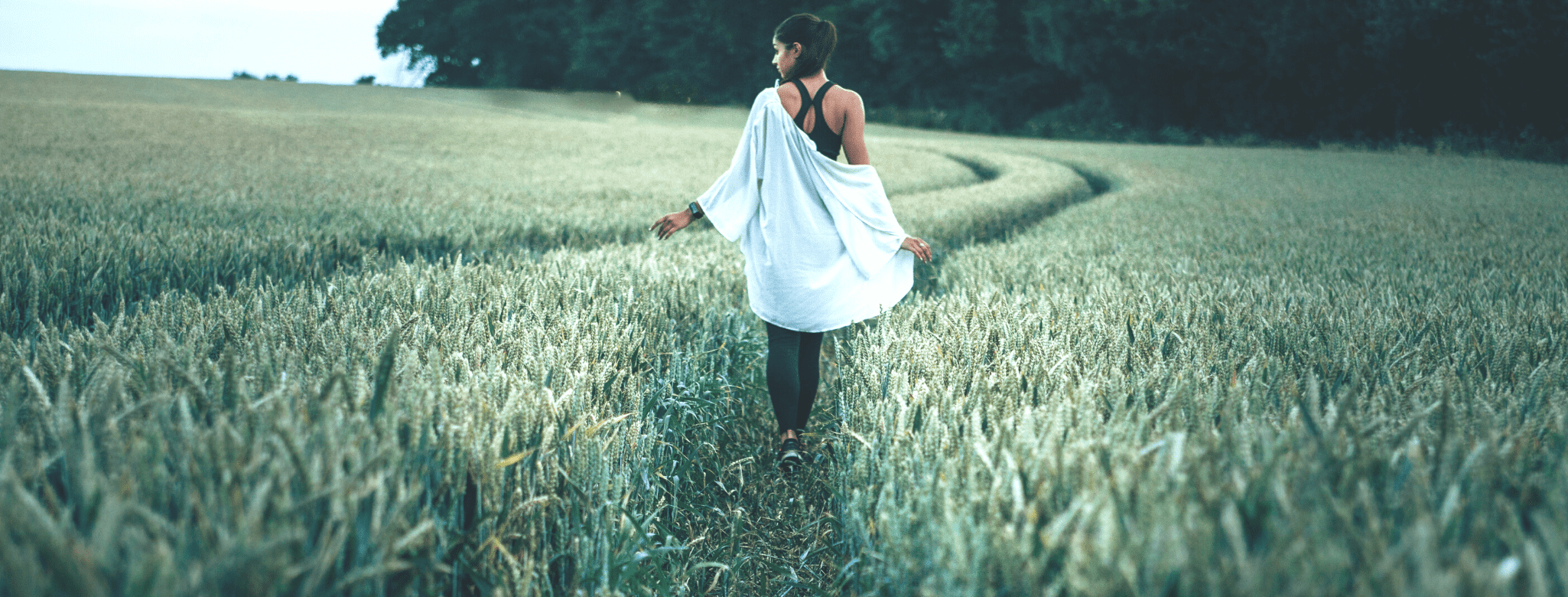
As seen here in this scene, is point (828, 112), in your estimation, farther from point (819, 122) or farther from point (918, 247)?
point (918, 247)

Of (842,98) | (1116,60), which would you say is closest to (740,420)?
(842,98)

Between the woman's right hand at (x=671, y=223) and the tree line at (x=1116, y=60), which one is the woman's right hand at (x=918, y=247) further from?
the tree line at (x=1116, y=60)

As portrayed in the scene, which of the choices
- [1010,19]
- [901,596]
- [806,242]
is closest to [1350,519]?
A: [901,596]

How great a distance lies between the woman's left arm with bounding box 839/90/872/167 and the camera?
9.98 feet

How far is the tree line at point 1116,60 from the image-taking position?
902 inches

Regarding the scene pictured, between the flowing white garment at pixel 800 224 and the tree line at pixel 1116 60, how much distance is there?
2669 cm

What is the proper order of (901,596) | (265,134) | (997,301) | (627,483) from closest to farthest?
(901,596), (627,483), (997,301), (265,134)

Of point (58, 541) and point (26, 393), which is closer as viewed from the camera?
point (58, 541)

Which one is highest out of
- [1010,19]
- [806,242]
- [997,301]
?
[1010,19]

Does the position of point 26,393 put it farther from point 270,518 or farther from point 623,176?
point 623,176

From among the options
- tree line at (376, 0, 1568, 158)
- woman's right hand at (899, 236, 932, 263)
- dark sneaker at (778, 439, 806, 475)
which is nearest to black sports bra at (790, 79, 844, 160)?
woman's right hand at (899, 236, 932, 263)

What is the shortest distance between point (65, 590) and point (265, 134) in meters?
19.0

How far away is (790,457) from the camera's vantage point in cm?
311

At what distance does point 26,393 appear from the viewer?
1.78 m
